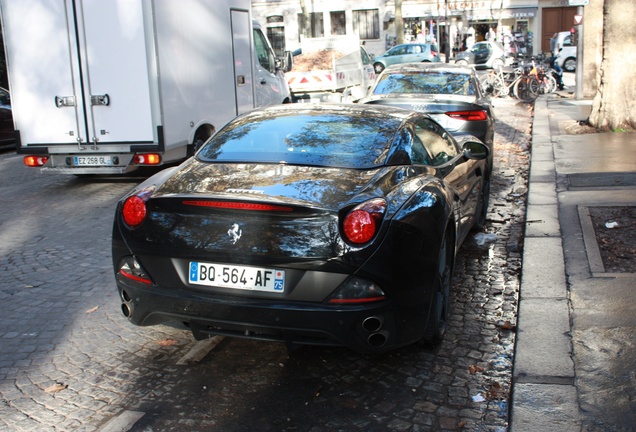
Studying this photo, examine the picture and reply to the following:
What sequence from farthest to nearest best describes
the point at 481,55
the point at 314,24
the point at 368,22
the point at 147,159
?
the point at 314,24 < the point at 368,22 < the point at 481,55 < the point at 147,159

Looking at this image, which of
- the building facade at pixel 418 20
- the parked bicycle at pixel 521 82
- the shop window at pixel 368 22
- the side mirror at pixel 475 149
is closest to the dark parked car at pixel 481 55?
the building facade at pixel 418 20

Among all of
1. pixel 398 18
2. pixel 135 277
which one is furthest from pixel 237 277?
pixel 398 18

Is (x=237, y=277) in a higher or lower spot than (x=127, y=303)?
higher

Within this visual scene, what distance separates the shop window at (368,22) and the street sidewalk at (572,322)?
147ft

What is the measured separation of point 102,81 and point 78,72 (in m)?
0.36

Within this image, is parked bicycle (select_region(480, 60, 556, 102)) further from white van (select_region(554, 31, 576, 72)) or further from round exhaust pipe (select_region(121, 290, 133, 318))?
round exhaust pipe (select_region(121, 290, 133, 318))

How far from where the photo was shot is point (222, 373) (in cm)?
429

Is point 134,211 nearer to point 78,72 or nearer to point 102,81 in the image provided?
point 102,81

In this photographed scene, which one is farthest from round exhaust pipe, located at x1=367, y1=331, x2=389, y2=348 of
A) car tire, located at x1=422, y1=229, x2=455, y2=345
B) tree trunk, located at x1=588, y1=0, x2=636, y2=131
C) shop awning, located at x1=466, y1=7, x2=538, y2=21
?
shop awning, located at x1=466, y1=7, x2=538, y2=21

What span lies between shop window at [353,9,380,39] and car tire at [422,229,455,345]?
49.6 metres

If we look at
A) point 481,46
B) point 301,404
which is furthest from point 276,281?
point 481,46

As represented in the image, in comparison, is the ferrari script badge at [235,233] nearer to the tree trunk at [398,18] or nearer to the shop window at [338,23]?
the tree trunk at [398,18]

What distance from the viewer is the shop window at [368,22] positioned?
2064 inches

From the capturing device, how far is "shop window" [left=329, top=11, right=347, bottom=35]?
5325cm
